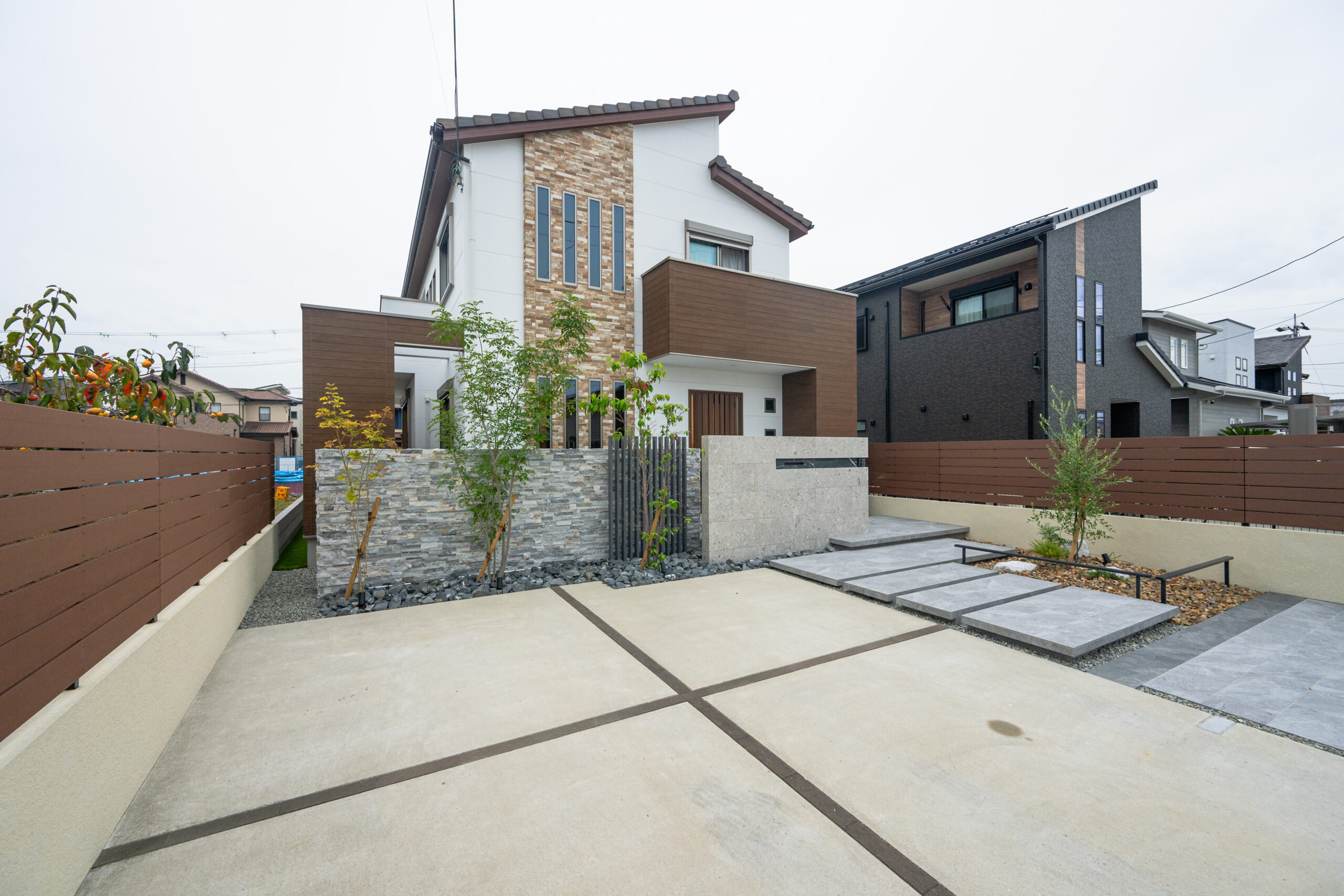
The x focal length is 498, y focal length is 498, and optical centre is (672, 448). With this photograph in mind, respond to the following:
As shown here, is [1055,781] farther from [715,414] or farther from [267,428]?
[267,428]

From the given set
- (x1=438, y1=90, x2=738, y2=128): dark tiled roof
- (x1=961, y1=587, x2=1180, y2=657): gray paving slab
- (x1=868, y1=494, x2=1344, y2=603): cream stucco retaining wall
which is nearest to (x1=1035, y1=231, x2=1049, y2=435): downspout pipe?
(x1=868, y1=494, x2=1344, y2=603): cream stucco retaining wall

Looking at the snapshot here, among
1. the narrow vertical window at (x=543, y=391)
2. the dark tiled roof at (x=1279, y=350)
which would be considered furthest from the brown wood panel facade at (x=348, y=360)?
the dark tiled roof at (x=1279, y=350)

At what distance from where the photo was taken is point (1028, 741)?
8.32 feet

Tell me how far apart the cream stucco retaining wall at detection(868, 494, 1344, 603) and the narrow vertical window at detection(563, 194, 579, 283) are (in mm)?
7826

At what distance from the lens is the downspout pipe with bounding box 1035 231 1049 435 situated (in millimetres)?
10219

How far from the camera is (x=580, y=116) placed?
8289 millimetres

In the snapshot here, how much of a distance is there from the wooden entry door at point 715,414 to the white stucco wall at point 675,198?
1.49 m

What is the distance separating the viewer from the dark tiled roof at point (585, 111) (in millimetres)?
7418

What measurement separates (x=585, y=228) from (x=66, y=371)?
258 inches

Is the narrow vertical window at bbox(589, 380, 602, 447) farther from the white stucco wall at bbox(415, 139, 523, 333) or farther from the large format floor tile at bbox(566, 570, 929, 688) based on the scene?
the large format floor tile at bbox(566, 570, 929, 688)

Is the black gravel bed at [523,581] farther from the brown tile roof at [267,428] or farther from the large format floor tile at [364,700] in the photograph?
the brown tile roof at [267,428]

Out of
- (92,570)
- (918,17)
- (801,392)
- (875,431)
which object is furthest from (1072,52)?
(92,570)

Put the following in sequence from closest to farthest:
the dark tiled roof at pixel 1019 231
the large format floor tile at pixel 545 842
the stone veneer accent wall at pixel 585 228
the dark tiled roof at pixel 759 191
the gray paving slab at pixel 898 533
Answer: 1. the large format floor tile at pixel 545 842
2. the gray paving slab at pixel 898 533
3. the stone veneer accent wall at pixel 585 228
4. the dark tiled roof at pixel 759 191
5. the dark tiled roof at pixel 1019 231

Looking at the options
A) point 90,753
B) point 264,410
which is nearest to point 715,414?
point 90,753
